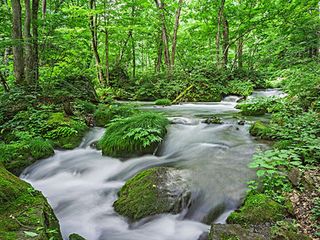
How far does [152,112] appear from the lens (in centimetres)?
660

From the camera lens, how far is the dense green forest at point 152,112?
2717mm

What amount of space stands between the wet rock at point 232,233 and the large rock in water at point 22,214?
5.17 feet

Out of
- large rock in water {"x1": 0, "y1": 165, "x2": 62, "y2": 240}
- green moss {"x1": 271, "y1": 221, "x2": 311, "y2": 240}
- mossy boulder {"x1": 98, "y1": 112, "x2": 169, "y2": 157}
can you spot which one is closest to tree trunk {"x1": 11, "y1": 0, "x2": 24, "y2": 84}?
mossy boulder {"x1": 98, "y1": 112, "x2": 169, "y2": 157}

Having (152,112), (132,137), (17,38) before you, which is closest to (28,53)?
(17,38)

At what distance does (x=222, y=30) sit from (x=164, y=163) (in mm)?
11876

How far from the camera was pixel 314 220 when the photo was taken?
2.63m

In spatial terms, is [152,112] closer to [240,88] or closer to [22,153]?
[22,153]

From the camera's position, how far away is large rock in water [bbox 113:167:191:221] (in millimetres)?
3309

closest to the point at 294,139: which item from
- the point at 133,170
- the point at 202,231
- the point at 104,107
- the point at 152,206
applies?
the point at 202,231

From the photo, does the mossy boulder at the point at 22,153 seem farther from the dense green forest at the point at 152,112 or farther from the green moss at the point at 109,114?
the green moss at the point at 109,114

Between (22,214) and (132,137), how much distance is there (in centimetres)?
307

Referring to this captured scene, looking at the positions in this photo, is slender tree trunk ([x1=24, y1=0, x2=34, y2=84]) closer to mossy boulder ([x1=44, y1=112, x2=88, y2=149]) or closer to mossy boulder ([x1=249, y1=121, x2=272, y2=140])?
mossy boulder ([x1=44, y1=112, x2=88, y2=149])

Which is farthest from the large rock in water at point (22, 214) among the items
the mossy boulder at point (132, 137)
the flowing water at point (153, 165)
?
the mossy boulder at point (132, 137)

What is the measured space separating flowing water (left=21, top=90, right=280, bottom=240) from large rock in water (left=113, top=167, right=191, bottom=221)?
0.33 feet
